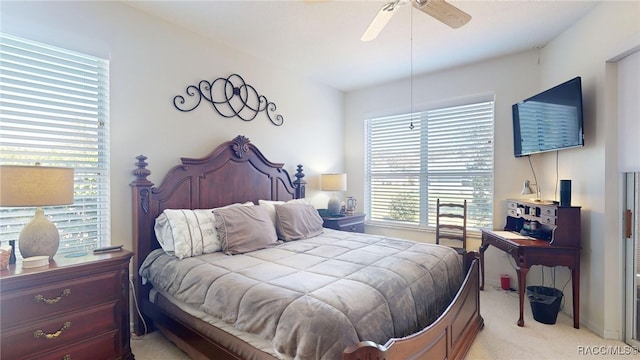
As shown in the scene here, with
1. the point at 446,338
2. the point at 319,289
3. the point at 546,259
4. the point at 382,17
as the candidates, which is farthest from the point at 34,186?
the point at 546,259

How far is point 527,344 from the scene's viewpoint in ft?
7.48

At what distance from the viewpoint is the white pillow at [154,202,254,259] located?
229cm

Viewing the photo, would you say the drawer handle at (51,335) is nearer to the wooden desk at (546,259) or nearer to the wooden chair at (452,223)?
the wooden desk at (546,259)

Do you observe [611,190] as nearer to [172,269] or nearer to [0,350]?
[172,269]

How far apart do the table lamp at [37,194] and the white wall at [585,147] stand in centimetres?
368

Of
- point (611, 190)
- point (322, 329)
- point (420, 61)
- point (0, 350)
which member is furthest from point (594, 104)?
point (0, 350)

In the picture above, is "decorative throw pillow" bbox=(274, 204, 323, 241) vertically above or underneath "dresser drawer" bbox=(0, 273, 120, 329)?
above

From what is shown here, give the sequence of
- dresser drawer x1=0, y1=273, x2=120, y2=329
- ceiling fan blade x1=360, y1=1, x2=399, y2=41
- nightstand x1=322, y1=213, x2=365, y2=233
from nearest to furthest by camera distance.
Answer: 1. dresser drawer x1=0, y1=273, x2=120, y2=329
2. ceiling fan blade x1=360, y1=1, x2=399, y2=41
3. nightstand x1=322, y1=213, x2=365, y2=233

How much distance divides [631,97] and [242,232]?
3189 mm

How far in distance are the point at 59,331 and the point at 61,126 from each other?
1.41 metres

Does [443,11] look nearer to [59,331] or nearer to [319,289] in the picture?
[319,289]

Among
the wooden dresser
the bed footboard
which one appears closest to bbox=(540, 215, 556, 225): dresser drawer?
the bed footboard

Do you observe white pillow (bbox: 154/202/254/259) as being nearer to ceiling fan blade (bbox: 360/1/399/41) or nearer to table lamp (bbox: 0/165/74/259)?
table lamp (bbox: 0/165/74/259)

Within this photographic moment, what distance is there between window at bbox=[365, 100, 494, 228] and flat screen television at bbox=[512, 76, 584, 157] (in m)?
0.43
